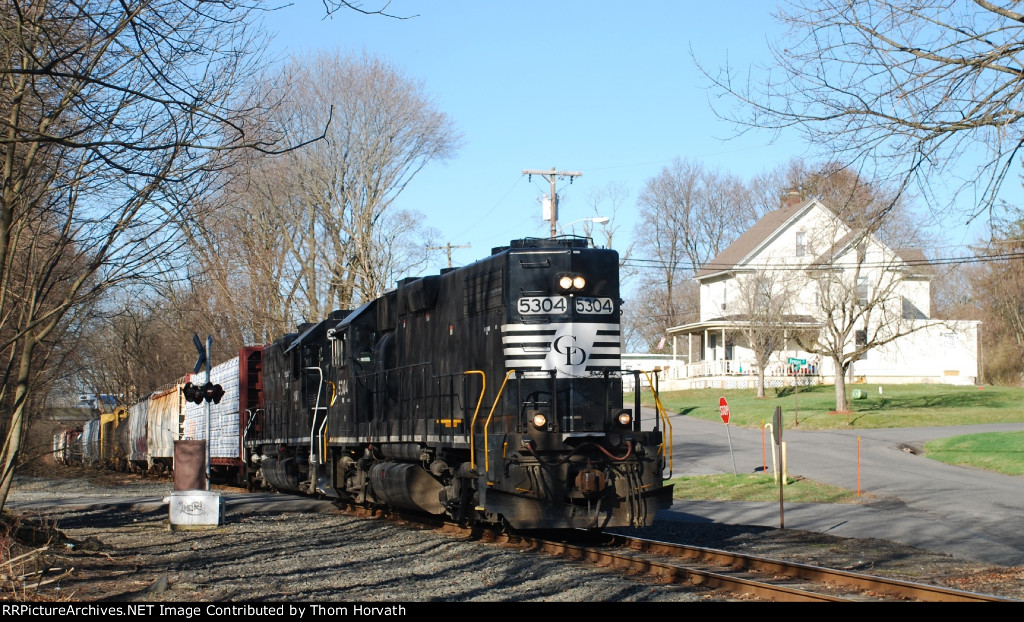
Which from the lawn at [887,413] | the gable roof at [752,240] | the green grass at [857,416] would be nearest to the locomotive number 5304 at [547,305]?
the green grass at [857,416]

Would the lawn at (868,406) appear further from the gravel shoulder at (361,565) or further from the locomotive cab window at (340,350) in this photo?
the gravel shoulder at (361,565)

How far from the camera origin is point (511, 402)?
493 inches

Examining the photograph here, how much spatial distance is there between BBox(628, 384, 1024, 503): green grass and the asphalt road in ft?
3.18

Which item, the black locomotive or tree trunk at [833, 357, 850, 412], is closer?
the black locomotive

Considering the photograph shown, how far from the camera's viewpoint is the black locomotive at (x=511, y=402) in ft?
38.4

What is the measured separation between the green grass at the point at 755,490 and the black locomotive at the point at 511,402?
26.4 ft


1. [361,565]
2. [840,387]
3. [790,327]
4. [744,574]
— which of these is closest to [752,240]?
[790,327]

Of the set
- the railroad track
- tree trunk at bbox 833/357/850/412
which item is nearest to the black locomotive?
the railroad track

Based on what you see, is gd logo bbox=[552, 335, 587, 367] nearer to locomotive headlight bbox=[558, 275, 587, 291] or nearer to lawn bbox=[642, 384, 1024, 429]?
locomotive headlight bbox=[558, 275, 587, 291]

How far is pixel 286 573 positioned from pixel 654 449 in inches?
189

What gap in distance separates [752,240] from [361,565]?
54365mm

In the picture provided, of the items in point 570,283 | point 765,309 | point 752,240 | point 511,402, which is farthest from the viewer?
point 752,240

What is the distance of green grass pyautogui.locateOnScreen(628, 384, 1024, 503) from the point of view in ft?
71.4

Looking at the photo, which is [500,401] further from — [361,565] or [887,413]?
[887,413]
